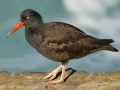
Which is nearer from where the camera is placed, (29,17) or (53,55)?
(53,55)

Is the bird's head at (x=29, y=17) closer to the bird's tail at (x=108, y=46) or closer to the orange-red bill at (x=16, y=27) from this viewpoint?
the orange-red bill at (x=16, y=27)

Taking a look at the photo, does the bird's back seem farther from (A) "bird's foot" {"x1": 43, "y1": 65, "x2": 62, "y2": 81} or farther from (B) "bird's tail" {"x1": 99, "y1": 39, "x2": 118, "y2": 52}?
(A) "bird's foot" {"x1": 43, "y1": 65, "x2": 62, "y2": 81}

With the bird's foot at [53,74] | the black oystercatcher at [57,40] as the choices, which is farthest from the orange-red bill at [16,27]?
the bird's foot at [53,74]

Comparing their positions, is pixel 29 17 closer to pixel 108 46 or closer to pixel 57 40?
pixel 57 40

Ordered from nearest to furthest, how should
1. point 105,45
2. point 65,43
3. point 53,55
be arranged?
point 53,55
point 65,43
point 105,45

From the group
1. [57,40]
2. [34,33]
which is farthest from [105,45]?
[34,33]

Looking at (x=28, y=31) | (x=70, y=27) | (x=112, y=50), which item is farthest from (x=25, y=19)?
(x=112, y=50)

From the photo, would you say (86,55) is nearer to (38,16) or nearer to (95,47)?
(95,47)

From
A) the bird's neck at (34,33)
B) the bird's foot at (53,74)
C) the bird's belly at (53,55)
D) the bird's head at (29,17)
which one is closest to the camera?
the bird's belly at (53,55)

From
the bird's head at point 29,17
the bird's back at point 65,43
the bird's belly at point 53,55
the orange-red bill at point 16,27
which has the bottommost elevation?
the bird's belly at point 53,55
